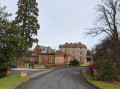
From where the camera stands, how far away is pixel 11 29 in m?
17.7

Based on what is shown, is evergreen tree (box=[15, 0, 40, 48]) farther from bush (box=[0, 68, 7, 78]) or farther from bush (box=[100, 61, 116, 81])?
bush (box=[100, 61, 116, 81])

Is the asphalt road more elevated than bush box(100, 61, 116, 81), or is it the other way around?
bush box(100, 61, 116, 81)

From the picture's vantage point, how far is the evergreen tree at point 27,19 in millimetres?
34406

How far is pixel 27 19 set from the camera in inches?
1396

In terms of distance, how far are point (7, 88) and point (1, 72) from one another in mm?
8570

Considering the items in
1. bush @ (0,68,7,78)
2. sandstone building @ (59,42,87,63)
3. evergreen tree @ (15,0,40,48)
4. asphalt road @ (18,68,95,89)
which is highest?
evergreen tree @ (15,0,40,48)

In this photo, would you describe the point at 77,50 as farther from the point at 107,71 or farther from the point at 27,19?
the point at 107,71

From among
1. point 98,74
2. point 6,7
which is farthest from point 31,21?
point 98,74

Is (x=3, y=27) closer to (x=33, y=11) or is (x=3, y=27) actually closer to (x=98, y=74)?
(x=98, y=74)

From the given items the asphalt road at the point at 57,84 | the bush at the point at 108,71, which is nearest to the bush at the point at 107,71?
the bush at the point at 108,71

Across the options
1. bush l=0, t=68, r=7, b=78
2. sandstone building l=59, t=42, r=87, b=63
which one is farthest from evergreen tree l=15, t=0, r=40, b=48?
sandstone building l=59, t=42, r=87, b=63

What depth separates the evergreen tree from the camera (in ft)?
113

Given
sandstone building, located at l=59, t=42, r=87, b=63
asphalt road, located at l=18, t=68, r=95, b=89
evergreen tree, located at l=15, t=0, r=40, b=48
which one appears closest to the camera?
asphalt road, located at l=18, t=68, r=95, b=89

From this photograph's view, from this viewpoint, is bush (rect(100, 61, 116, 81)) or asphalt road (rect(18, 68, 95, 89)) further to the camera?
bush (rect(100, 61, 116, 81))
